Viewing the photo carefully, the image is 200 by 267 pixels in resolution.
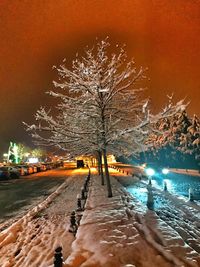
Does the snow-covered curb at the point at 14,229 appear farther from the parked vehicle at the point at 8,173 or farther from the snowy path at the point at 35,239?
the parked vehicle at the point at 8,173

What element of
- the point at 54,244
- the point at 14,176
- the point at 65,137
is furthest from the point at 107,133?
the point at 14,176

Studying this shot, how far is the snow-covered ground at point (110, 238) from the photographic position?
26.4 ft

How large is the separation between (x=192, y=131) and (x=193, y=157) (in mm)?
4449

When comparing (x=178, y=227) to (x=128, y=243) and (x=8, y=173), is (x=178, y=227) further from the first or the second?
(x=8, y=173)

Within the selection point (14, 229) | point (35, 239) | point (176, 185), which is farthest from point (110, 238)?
point (176, 185)

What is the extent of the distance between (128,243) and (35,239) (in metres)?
3.22

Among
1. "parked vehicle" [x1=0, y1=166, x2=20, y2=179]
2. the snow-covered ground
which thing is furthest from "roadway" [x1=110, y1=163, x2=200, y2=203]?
"parked vehicle" [x1=0, y1=166, x2=20, y2=179]

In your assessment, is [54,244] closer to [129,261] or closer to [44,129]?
[129,261]

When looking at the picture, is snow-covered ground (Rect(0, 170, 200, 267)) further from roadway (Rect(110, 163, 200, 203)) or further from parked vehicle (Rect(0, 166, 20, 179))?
parked vehicle (Rect(0, 166, 20, 179))

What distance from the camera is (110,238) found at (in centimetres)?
974

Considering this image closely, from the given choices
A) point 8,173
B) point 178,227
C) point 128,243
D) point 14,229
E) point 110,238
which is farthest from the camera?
point 8,173

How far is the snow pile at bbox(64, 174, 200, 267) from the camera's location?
25.7ft

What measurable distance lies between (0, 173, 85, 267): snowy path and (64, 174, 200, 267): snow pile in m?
0.63

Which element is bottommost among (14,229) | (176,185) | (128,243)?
(128,243)
